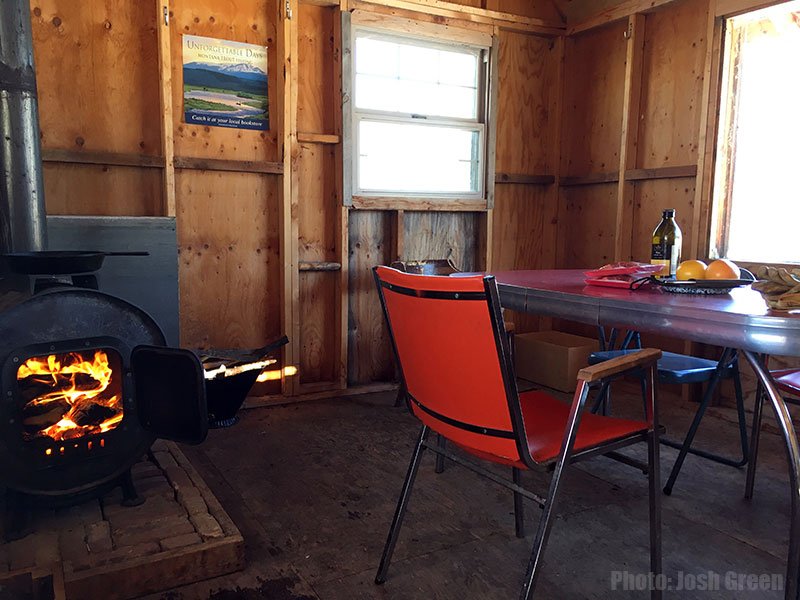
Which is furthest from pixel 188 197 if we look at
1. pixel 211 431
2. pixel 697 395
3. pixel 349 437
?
pixel 697 395

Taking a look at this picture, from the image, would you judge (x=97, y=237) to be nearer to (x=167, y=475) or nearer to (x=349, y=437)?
(x=167, y=475)

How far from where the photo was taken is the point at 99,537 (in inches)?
73.5

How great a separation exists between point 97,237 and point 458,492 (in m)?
1.93

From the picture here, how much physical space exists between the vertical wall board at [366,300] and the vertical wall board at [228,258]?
0.48 metres

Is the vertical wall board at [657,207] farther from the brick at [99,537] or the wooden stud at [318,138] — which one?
the brick at [99,537]

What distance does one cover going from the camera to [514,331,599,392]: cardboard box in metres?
3.82

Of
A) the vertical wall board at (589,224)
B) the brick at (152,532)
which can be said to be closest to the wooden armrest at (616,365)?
the brick at (152,532)

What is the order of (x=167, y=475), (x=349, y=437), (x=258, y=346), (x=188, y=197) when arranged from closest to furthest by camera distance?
(x=167, y=475), (x=349, y=437), (x=188, y=197), (x=258, y=346)

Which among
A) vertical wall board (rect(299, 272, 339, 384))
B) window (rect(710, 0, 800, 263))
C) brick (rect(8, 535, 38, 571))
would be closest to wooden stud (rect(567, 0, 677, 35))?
window (rect(710, 0, 800, 263))

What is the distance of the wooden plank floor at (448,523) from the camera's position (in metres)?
1.79

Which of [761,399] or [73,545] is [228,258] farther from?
[761,399]

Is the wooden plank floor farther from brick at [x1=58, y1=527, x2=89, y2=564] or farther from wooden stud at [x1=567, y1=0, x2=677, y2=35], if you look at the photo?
wooden stud at [x1=567, y1=0, x2=677, y2=35]

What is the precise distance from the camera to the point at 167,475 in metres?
2.29

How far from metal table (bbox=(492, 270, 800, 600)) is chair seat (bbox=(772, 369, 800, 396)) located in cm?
32
